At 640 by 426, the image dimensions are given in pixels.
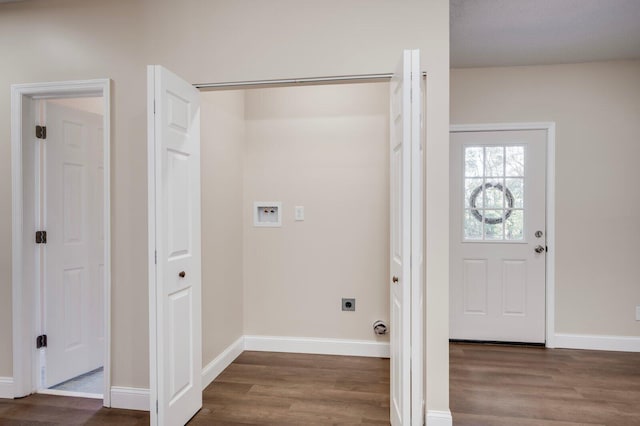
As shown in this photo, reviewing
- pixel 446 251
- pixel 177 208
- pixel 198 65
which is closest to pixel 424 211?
pixel 446 251

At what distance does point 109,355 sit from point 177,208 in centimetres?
113

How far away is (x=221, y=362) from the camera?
305cm

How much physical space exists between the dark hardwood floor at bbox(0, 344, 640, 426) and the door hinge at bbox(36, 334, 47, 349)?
0.34 meters

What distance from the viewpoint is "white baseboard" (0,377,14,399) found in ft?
8.52

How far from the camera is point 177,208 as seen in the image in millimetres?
2186

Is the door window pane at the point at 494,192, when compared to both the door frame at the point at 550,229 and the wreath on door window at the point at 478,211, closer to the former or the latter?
the wreath on door window at the point at 478,211

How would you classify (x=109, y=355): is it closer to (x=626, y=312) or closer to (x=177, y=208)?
(x=177, y=208)

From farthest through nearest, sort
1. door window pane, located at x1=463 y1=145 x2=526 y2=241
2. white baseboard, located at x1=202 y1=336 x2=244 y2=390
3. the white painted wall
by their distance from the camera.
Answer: door window pane, located at x1=463 y1=145 x2=526 y2=241 → the white painted wall → white baseboard, located at x1=202 y1=336 x2=244 y2=390

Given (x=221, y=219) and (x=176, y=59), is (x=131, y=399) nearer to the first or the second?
(x=221, y=219)

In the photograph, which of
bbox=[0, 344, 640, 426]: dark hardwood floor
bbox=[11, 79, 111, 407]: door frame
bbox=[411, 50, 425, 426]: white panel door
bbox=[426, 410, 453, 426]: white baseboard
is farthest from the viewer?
bbox=[11, 79, 111, 407]: door frame

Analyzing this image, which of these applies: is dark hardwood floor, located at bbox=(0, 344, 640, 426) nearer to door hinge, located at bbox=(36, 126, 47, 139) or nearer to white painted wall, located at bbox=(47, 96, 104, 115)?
door hinge, located at bbox=(36, 126, 47, 139)

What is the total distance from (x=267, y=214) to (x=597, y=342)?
10.8 feet

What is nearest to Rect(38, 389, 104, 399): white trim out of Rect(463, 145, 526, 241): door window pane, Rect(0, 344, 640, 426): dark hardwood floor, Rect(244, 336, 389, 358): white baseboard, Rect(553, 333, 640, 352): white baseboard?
Rect(0, 344, 640, 426): dark hardwood floor

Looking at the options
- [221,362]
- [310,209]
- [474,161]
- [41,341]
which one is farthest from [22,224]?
[474,161]
